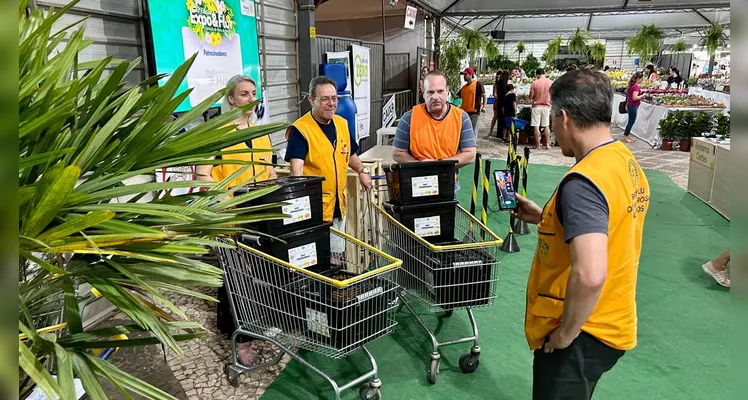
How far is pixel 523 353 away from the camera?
3.02m

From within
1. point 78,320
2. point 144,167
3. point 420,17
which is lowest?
point 78,320

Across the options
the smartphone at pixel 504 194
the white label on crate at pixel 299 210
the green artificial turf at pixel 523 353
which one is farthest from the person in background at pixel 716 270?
the white label on crate at pixel 299 210

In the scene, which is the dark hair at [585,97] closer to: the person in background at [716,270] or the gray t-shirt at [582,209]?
the gray t-shirt at [582,209]

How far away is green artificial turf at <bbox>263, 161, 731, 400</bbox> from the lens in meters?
Answer: 2.68

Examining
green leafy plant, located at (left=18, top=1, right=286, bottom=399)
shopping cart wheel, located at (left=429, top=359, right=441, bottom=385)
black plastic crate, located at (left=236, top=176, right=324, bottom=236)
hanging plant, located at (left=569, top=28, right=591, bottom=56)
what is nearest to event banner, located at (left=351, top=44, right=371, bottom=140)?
black plastic crate, located at (left=236, top=176, right=324, bottom=236)

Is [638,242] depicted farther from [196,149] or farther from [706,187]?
[706,187]

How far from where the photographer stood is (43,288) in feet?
3.24

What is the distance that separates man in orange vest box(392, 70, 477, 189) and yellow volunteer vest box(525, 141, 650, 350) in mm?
1763

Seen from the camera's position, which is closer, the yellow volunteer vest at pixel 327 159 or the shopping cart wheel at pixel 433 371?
the shopping cart wheel at pixel 433 371

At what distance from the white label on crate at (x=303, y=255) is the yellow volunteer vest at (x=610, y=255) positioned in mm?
1171

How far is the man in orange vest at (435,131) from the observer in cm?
339

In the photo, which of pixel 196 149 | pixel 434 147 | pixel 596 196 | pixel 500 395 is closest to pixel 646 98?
pixel 434 147

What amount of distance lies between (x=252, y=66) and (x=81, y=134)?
3946mm

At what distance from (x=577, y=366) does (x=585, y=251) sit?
47 centimetres
